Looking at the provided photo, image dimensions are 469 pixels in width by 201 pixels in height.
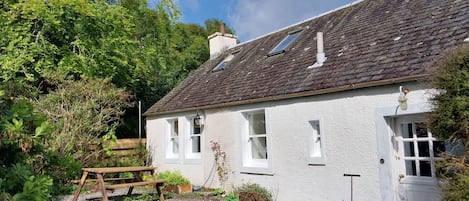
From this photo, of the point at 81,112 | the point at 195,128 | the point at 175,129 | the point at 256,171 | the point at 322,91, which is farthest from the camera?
the point at 175,129

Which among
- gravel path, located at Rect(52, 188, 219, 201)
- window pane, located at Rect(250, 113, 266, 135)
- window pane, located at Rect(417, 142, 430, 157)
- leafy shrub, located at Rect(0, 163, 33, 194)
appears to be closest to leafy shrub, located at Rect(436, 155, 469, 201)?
window pane, located at Rect(417, 142, 430, 157)

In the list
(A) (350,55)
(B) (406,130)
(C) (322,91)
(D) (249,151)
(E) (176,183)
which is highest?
(A) (350,55)

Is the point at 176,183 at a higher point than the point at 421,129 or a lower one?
lower

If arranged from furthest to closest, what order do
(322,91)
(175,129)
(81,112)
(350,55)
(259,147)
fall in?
(175,129)
(81,112)
(259,147)
(350,55)
(322,91)

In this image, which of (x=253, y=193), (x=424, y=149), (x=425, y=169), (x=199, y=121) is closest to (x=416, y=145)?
(x=424, y=149)

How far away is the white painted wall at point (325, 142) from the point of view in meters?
7.00

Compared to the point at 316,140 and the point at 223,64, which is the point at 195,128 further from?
the point at 316,140

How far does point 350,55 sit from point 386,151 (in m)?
2.53

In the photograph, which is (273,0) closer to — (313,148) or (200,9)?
(200,9)

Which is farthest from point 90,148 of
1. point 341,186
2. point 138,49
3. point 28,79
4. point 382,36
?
point 382,36

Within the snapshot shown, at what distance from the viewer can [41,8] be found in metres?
Answer: 13.2

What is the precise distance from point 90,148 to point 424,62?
10492 mm

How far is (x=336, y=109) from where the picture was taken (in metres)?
7.63

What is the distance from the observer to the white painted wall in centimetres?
700
